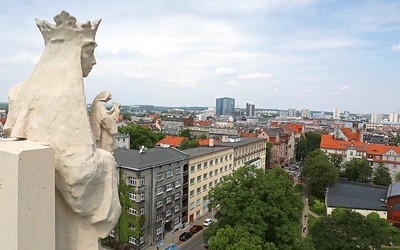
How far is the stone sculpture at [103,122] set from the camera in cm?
649

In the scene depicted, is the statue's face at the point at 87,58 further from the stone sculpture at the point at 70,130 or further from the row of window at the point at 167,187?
the row of window at the point at 167,187

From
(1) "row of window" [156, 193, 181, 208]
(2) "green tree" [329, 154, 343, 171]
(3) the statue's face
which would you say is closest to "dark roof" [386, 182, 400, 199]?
(2) "green tree" [329, 154, 343, 171]

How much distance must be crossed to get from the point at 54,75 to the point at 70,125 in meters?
0.98

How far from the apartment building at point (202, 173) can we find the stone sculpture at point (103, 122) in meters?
34.1

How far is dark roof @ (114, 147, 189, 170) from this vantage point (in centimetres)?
3259

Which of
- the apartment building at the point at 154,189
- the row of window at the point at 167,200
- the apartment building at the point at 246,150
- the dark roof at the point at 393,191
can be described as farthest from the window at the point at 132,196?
the dark roof at the point at 393,191

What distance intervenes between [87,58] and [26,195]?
269 centimetres

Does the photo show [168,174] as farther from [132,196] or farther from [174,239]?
[174,239]

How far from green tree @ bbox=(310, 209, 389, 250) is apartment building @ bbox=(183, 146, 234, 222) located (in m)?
17.5

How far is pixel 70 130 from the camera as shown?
5.49 meters

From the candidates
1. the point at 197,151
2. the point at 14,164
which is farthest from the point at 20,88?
the point at 197,151

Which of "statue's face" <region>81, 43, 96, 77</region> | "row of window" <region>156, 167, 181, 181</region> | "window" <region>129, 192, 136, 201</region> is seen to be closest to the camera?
"statue's face" <region>81, 43, 96, 77</region>

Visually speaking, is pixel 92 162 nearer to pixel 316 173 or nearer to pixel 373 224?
pixel 373 224

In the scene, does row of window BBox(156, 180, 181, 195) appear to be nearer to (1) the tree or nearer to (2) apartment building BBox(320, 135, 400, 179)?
(1) the tree
